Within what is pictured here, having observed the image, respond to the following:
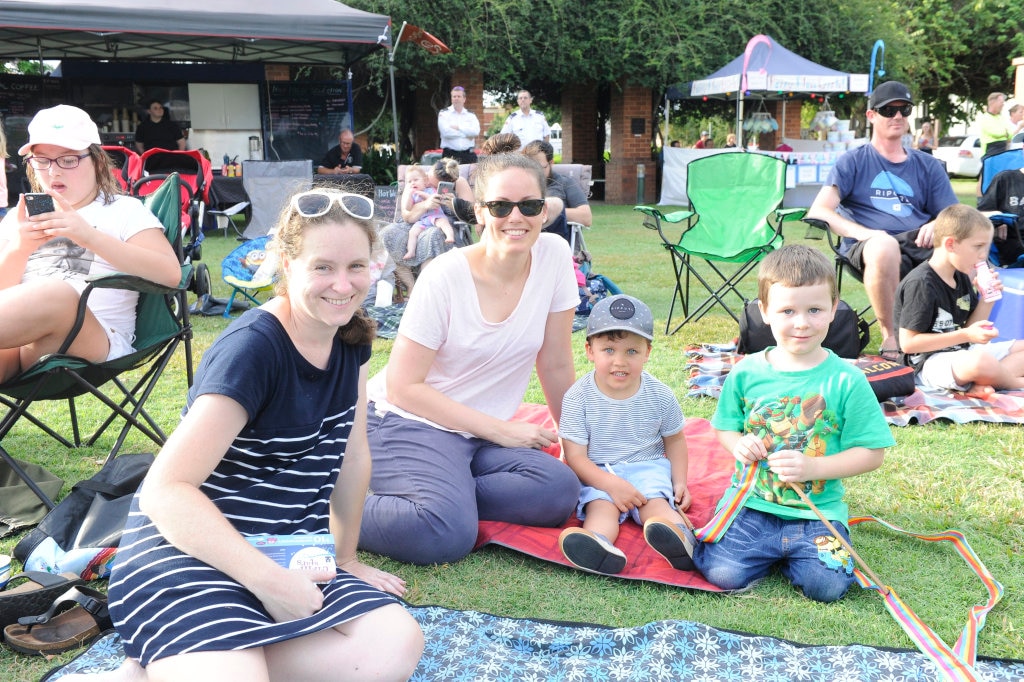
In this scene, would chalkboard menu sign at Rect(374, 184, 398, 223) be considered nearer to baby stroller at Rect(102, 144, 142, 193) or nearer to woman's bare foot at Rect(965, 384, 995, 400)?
baby stroller at Rect(102, 144, 142, 193)

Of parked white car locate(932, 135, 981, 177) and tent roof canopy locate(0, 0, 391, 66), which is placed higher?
tent roof canopy locate(0, 0, 391, 66)

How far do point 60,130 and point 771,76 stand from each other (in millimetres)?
12691

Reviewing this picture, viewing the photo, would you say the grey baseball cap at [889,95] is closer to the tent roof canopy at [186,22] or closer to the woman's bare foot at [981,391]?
the woman's bare foot at [981,391]

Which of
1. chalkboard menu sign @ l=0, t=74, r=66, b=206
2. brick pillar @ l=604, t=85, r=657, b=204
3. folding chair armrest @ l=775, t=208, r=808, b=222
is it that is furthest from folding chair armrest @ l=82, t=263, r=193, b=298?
brick pillar @ l=604, t=85, r=657, b=204

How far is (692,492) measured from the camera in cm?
315

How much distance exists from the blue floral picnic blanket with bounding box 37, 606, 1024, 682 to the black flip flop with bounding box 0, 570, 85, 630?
0.61 feet

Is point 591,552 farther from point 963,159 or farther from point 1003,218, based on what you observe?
point 963,159

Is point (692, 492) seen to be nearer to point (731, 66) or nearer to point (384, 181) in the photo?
point (384, 181)

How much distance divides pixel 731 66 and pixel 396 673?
1435 cm

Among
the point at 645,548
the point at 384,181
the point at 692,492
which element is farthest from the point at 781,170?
the point at 384,181

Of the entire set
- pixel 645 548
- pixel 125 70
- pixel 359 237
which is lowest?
pixel 645 548

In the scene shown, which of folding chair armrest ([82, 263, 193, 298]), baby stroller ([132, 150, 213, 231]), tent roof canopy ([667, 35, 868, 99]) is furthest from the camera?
tent roof canopy ([667, 35, 868, 99])

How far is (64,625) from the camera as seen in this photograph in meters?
2.19

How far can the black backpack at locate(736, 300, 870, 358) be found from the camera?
432 centimetres
